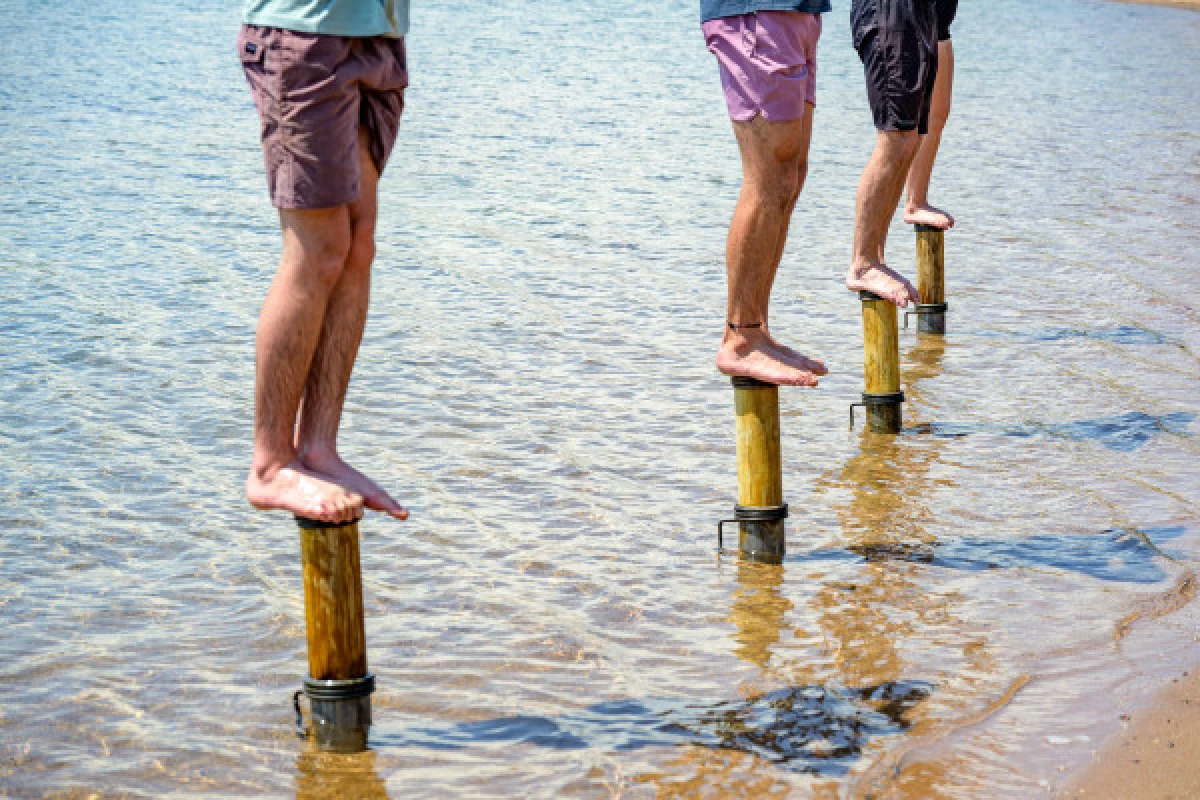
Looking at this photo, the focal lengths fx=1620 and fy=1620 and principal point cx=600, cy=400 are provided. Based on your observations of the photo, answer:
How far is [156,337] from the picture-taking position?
326 inches

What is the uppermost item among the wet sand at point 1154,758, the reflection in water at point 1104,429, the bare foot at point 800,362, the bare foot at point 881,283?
the bare foot at point 881,283

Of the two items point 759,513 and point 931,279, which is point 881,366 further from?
point 931,279

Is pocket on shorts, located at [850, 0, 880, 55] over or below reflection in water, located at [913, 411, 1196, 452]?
over

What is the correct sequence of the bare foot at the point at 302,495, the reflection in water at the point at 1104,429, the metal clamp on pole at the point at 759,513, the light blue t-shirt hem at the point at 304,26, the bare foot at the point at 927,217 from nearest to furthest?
the light blue t-shirt hem at the point at 304,26, the bare foot at the point at 302,495, the metal clamp on pole at the point at 759,513, the reflection in water at the point at 1104,429, the bare foot at the point at 927,217

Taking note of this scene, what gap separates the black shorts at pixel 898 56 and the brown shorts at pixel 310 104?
11.4ft

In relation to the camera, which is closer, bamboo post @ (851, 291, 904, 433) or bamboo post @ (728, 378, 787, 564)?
bamboo post @ (728, 378, 787, 564)

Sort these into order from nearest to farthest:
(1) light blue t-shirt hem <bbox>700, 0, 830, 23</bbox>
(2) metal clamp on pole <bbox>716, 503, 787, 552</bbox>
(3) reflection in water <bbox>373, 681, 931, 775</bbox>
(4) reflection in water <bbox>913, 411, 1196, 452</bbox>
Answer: (3) reflection in water <bbox>373, 681, 931, 775</bbox> < (1) light blue t-shirt hem <bbox>700, 0, 830, 23</bbox> < (2) metal clamp on pole <bbox>716, 503, 787, 552</bbox> < (4) reflection in water <bbox>913, 411, 1196, 452</bbox>

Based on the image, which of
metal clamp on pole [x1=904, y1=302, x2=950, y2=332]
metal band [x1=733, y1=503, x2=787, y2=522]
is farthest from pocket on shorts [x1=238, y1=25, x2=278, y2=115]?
metal clamp on pole [x1=904, y1=302, x2=950, y2=332]

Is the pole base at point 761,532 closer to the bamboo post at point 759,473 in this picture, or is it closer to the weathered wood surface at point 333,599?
the bamboo post at point 759,473

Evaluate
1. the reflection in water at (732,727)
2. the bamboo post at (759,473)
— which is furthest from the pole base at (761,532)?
the reflection in water at (732,727)

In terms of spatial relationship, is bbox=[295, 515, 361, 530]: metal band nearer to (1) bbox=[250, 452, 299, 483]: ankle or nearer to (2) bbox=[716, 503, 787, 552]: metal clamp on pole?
(1) bbox=[250, 452, 299, 483]: ankle

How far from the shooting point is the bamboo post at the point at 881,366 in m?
6.76

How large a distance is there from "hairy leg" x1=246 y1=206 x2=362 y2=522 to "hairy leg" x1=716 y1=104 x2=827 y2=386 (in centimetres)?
169

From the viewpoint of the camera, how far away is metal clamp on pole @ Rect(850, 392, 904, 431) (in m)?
6.98
